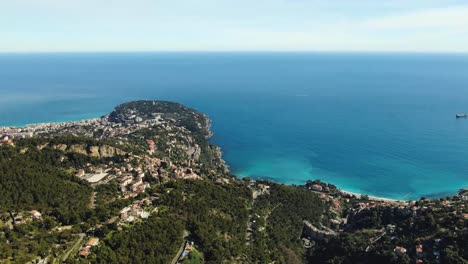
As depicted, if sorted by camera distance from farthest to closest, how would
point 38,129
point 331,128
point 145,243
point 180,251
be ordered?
point 331,128, point 38,129, point 180,251, point 145,243

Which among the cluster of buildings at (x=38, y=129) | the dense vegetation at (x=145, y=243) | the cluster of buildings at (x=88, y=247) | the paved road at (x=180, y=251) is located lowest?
the cluster of buildings at (x=38, y=129)

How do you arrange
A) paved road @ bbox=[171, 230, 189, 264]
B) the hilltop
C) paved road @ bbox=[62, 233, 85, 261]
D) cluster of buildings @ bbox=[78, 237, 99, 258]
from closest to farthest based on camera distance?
paved road @ bbox=[62, 233, 85, 261]
cluster of buildings @ bbox=[78, 237, 99, 258]
the hilltop
paved road @ bbox=[171, 230, 189, 264]

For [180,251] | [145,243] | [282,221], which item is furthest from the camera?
[282,221]

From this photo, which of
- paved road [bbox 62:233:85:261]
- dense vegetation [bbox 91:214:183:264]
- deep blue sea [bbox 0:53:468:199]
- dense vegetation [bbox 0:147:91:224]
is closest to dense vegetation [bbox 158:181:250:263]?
dense vegetation [bbox 91:214:183:264]

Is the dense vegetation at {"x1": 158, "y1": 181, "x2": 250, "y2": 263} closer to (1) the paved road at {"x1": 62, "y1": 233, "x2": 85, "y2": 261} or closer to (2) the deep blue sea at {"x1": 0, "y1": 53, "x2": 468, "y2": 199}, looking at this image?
(1) the paved road at {"x1": 62, "y1": 233, "x2": 85, "y2": 261}

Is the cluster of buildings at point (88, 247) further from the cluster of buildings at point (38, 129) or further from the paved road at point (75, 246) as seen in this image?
the cluster of buildings at point (38, 129)

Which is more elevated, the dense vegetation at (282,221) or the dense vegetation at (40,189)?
the dense vegetation at (40,189)

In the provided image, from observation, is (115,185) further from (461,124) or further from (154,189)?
(461,124)

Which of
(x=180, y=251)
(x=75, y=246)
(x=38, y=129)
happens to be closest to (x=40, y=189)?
(x=75, y=246)

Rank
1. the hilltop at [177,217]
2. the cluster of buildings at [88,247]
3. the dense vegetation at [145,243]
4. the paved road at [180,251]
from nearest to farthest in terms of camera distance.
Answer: the cluster of buildings at [88,247], the dense vegetation at [145,243], the hilltop at [177,217], the paved road at [180,251]

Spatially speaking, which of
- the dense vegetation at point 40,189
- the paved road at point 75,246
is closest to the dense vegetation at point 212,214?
the dense vegetation at point 40,189

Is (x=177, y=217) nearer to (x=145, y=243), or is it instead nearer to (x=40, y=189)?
(x=145, y=243)

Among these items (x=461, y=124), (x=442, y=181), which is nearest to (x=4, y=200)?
(x=442, y=181)
